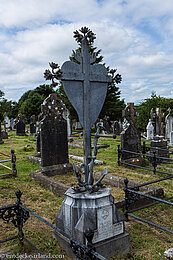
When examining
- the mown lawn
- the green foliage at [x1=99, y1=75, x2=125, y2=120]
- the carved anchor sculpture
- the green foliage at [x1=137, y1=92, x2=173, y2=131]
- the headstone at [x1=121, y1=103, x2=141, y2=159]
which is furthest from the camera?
the green foliage at [x1=99, y1=75, x2=125, y2=120]

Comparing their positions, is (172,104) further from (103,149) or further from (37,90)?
(37,90)

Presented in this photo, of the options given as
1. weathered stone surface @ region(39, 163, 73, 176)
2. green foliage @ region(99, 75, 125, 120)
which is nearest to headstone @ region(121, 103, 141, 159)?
weathered stone surface @ region(39, 163, 73, 176)

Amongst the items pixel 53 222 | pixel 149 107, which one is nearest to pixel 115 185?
pixel 53 222

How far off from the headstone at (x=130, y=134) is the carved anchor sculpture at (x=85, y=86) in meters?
6.15

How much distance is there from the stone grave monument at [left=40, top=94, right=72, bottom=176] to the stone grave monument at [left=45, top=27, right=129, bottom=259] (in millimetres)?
4281

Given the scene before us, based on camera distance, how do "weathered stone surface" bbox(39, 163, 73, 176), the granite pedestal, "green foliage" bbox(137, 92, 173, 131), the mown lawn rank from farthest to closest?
"green foliage" bbox(137, 92, 173, 131) < "weathered stone surface" bbox(39, 163, 73, 176) < the mown lawn < the granite pedestal

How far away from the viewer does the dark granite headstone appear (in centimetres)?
769

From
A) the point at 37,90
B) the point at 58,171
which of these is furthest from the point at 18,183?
the point at 37,90

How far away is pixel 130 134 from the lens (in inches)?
381

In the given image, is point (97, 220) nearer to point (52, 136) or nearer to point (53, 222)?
point (53, 222)

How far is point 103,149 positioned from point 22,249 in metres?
10.3

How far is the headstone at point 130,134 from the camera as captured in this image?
31.3 feet

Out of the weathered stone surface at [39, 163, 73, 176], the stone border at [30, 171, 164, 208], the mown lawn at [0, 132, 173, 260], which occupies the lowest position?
the mown lawn at [0, 132, 173, 260]

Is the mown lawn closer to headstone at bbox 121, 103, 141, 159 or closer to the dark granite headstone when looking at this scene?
the dark granite headstone
